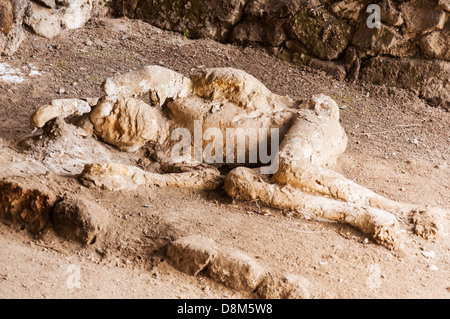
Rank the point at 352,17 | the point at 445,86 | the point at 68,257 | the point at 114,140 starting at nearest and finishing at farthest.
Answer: the point at 68,257, the point at 114,140, the point at 445,86, the point at 352,17

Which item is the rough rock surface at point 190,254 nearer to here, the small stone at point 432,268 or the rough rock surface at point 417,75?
the small stone at point 432,268

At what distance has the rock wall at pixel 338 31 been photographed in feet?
20.2

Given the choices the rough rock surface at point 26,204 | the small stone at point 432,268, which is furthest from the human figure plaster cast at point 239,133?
the rough rock surface at point 26,204

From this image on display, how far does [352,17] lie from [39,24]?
4034 millimetres

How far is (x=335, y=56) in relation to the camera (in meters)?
6.75

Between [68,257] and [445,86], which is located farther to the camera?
[445,86]

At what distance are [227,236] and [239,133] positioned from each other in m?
1.20

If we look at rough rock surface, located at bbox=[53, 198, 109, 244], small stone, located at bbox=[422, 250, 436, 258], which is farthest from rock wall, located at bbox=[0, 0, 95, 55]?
small stone, located at bbox=[422, 250, 436, 258]

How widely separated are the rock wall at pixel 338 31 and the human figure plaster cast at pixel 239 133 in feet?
6.97

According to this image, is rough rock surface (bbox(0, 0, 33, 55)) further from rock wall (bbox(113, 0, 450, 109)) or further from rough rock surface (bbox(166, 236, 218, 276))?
rough rock surface (bbox(166, 236, 218, 276))

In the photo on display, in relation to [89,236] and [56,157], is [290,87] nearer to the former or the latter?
[56,157]

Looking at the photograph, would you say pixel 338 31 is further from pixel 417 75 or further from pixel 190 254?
pixel 190 254

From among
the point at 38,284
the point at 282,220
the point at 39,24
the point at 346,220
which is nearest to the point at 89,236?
the point at 38,284

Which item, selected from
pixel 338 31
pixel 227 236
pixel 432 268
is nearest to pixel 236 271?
pixel 227 236
